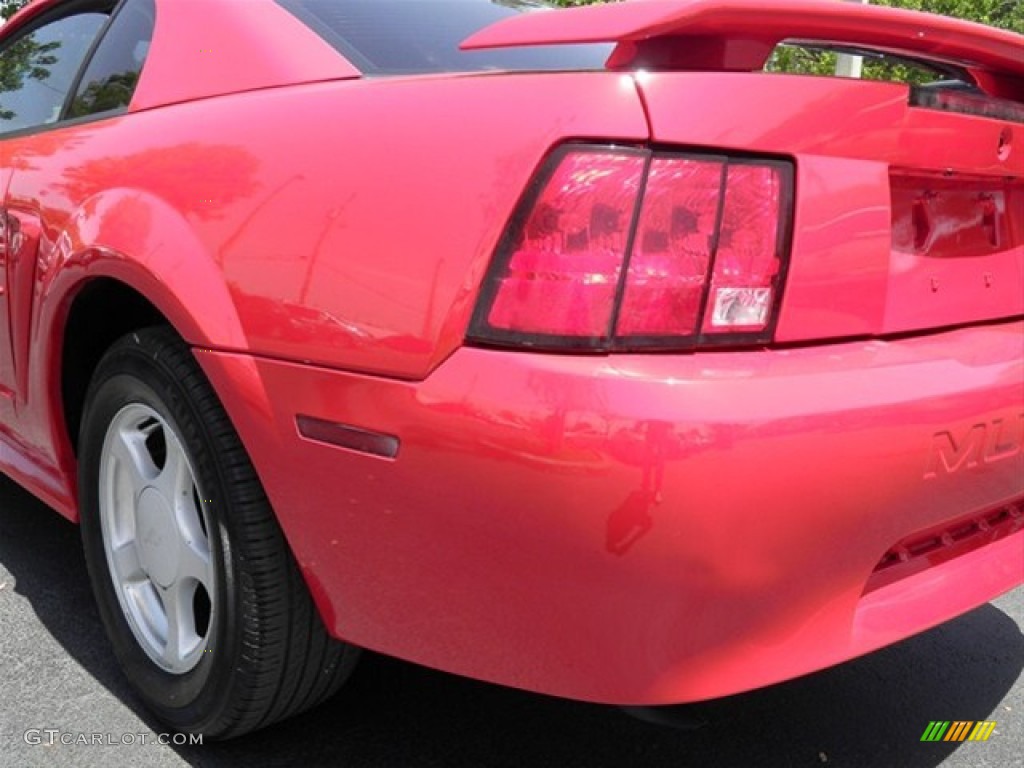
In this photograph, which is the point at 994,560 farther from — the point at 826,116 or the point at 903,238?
the point at 826,116

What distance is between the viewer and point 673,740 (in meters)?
2.20

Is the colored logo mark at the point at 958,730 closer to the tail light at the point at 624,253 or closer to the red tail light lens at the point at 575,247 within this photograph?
the tail light at the point at 624,253

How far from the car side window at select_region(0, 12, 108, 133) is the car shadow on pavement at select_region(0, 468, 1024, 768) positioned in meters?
1.42

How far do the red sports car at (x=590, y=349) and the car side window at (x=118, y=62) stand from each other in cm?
50

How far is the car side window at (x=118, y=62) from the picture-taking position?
242 centimetres

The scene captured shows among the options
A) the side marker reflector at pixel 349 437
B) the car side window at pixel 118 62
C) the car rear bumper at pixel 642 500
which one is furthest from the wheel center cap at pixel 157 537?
the car side window at pixel 118 62

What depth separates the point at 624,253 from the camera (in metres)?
1.44

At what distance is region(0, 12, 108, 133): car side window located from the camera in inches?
112

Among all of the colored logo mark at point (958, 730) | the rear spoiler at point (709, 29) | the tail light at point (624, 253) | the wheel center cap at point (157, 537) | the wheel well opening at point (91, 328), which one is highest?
the rear spoiler at point (709, 29)

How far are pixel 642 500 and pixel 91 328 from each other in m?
1.50

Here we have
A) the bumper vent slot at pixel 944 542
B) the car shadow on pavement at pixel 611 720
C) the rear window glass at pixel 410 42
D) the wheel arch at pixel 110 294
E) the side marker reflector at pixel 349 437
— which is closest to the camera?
the side marker reflector at pixel 349 437

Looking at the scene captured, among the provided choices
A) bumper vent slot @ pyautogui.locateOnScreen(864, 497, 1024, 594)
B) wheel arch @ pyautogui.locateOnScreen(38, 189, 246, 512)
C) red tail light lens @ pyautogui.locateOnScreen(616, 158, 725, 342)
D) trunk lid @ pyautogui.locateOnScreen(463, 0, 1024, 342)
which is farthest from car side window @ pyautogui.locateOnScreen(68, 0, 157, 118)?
bumper vent slot @ pyautogui.locateOnScreen(864, 497, 1024, 594)

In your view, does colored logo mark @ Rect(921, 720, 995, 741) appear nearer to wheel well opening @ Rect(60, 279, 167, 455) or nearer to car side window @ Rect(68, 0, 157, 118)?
wheel well opening @ Rect(60, 279, 167, 455)

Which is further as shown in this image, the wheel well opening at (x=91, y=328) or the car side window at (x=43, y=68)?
the car side window at (x=43, y=68)
